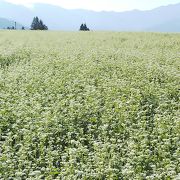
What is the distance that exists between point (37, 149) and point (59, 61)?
538 inches

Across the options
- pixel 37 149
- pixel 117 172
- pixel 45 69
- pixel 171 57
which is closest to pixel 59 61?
pixel 45 69

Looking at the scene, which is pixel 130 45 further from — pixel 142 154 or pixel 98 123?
pixel 142 154

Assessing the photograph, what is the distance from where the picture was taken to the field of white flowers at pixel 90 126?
9.18 metres

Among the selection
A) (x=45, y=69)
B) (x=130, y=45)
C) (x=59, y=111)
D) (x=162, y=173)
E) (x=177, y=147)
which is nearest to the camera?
(x=162, y=173)

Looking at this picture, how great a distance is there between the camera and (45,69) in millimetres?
21609

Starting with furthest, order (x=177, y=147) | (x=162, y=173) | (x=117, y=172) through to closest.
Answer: (x=177, y=147) → (x=117, y=172) → (x=162, y=173)

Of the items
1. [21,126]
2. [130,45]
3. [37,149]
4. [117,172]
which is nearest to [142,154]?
[117,172]

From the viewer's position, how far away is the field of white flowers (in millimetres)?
9180

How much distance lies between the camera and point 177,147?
10.4 m

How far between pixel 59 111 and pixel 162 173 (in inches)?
212

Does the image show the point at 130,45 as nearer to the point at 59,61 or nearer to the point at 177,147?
the point at 59,61

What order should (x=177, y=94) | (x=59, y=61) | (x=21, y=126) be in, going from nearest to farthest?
(x=21, y=126) → (x=177, y=94) → (x=59, y=61)

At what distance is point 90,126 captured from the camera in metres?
11.6

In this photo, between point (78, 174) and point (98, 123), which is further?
point (98, 123)
